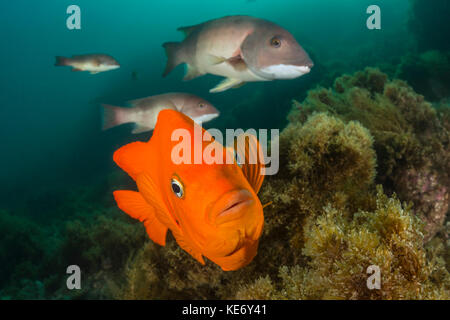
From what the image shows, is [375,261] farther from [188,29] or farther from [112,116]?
[112,116]

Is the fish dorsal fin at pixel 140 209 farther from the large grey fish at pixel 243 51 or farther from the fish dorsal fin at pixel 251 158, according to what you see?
the large grey fish at pixel 243 51

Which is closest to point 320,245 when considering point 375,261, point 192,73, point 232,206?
point 375,261

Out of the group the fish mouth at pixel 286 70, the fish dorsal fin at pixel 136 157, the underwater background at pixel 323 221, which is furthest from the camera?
the fish mouth at pixel 286 70

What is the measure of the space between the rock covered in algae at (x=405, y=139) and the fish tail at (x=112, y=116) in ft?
10.0

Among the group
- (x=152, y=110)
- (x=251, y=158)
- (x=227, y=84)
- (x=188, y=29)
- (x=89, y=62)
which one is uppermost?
(x=89, y=62)

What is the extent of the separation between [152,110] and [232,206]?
9.43 feet

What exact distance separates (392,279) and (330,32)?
58859 mm

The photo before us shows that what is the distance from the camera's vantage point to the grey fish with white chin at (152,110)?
335 centimetres

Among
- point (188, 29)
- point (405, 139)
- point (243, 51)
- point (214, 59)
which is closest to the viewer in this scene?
point (243, 51)

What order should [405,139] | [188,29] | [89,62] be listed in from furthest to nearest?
1. [89,62]
2. [405,139]
3. [188,29]

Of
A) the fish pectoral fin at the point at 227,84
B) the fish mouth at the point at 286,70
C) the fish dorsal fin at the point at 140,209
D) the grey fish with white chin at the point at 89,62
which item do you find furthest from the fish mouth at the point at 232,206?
the grey fish with white chin at the point at 89,62

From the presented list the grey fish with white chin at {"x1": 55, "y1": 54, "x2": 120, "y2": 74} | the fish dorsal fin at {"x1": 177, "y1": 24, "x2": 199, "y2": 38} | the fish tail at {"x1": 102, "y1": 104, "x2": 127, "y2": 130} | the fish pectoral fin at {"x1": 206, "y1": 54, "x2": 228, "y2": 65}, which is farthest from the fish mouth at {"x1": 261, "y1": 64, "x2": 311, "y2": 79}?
the grey fish with white chin at {"x1": 55, "y1": 54, "x2": 120, "y2": 74}

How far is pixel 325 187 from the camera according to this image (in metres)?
2.40

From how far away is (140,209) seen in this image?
4.48 ft
